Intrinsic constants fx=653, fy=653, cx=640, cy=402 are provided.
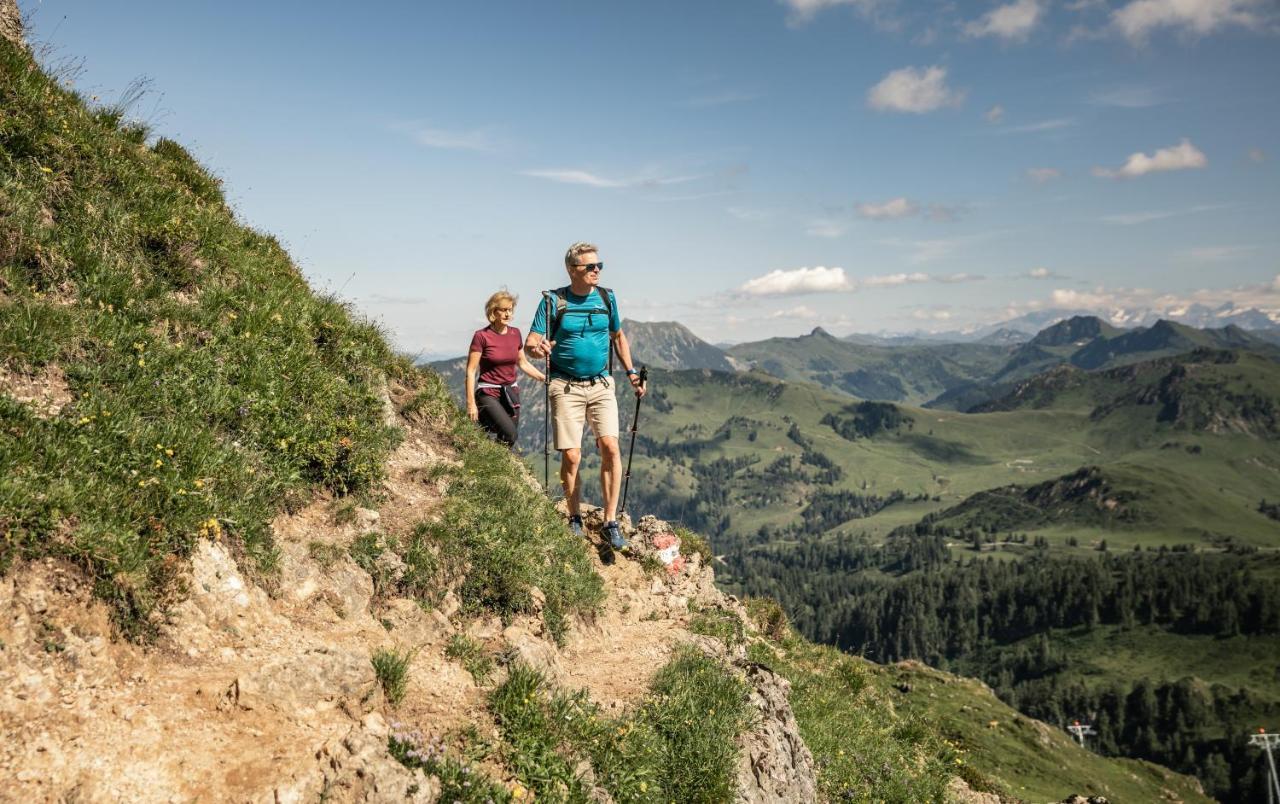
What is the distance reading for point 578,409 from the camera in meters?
11.8

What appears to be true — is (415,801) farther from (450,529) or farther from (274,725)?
(450,529)

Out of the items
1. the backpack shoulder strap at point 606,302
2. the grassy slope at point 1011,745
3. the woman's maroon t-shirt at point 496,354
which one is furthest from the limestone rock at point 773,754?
the grassy slope at point 1011,745

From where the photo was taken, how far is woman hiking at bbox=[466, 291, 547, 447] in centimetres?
1283

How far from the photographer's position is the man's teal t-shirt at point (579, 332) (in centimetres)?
1162

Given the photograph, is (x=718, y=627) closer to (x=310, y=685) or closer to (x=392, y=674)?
(x=392, y=674)

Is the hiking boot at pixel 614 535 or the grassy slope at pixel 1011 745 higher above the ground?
the hiking boot at pixel 614 535

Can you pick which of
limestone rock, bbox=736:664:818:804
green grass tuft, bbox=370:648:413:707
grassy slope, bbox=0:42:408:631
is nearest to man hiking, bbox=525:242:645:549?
grassy slope, bbox=0:42:408:631

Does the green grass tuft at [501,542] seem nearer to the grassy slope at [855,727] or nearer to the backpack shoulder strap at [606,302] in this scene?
the backpack shoulder strap at [606,302]

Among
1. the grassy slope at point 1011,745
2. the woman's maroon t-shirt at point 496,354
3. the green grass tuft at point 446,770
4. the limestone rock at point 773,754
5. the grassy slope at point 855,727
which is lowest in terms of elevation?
the grassy slope at point 1011,745

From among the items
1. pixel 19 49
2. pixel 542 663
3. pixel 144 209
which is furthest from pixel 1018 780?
pixel 19 49

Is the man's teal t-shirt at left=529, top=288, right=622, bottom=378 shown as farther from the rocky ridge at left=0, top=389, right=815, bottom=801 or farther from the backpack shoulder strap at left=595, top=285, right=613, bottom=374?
the rocky ridge at left=0, top=389, right=815, bottom=801

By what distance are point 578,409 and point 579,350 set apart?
3.48ft

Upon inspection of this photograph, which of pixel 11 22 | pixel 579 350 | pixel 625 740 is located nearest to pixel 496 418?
pixel 579 350

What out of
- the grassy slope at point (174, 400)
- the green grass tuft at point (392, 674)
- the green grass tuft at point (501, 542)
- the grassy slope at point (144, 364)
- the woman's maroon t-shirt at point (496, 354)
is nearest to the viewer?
the grassy slope at point (144, 364)
